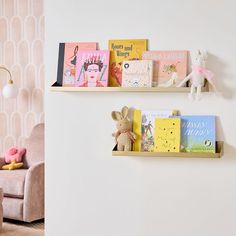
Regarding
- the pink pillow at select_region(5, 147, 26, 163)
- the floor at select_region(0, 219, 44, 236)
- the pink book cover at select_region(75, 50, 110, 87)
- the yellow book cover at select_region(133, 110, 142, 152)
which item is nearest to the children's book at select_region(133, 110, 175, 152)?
the yellow book cover at select_region(133, 110, 142, 152)

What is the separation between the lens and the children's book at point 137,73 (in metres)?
2.55

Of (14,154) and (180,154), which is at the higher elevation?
(180,154)

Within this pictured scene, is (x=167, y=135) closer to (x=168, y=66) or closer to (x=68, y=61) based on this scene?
(x=168, y=66)

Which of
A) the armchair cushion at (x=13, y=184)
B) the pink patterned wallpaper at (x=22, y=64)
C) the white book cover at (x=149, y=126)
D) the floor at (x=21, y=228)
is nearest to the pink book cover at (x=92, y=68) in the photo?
the white book cover at (x=149, y=126)

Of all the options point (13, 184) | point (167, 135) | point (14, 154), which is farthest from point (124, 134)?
point (14, 154)

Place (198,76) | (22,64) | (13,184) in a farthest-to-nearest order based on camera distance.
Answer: (22,64), (13,184), (198,76)

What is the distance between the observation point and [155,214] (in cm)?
265

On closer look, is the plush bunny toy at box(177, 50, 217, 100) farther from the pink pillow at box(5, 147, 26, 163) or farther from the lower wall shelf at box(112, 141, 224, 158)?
the pink pillow at box(5, 147, 26, 163)

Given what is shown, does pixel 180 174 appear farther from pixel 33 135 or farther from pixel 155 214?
pixel 33 135

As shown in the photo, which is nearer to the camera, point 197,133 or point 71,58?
point 197,133

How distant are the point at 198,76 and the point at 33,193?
7.84 feet

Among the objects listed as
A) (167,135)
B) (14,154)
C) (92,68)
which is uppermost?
(92,68)

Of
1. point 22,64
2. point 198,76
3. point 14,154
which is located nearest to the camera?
point 198,76

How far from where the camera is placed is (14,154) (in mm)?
5000
